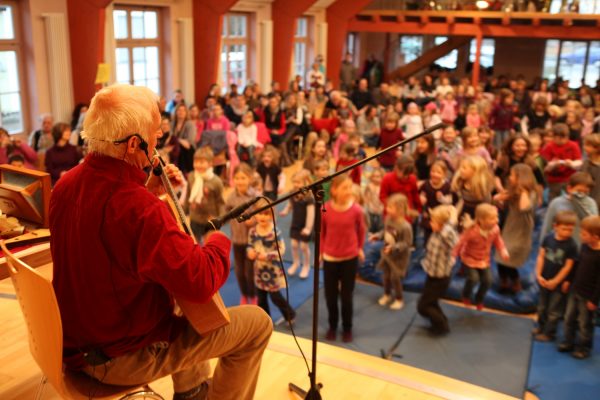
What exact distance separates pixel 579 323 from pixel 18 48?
7604 millimetres

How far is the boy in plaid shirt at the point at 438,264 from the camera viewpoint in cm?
494

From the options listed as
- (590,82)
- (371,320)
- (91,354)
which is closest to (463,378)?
(371,320)

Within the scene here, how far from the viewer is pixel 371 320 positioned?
526 centimetres

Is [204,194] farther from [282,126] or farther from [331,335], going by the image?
[282,126]

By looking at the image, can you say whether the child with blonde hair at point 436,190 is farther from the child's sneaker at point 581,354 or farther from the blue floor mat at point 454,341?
the child's sneaker at point 581,354

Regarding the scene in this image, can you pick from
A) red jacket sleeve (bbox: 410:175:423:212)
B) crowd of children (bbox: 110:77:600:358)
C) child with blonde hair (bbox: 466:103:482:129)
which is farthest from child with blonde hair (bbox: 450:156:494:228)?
child with blonde hair (bbox: 466:103:482:129)

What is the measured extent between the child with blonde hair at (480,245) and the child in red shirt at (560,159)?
181cm

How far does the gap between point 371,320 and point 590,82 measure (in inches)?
686

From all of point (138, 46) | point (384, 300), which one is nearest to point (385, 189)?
point (384, 300)

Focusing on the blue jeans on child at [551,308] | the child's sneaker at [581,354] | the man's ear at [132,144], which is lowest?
the child's sneaker at [581,354]

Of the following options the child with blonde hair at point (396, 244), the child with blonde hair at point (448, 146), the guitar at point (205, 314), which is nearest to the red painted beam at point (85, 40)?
the child with blonde hair at point (448, 146)

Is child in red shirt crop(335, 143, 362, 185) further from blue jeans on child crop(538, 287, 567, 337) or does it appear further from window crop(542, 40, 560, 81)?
window crop(542, 40, 560, 81)

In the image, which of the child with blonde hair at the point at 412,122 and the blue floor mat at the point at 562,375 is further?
the child with blonde hair at the point at 412,122

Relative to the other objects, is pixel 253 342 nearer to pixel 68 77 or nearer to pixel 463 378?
pixel 463 378
